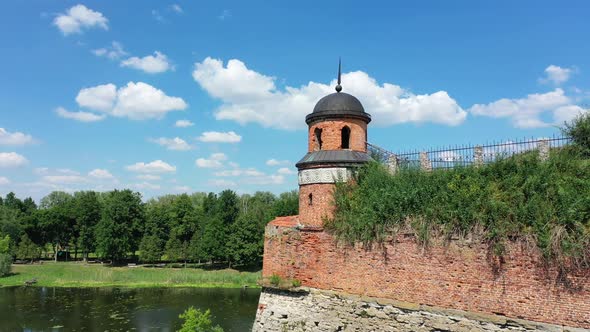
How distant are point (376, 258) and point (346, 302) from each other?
5.03ft

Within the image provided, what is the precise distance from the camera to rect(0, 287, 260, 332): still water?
72.0 ft

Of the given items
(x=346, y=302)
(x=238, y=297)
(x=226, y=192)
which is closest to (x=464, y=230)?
(x=346, y=302)

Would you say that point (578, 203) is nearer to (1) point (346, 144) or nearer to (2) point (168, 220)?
(1) point (346, 144)

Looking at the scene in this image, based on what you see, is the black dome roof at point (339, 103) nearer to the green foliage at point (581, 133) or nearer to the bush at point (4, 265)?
the green foliage at point (581, 133)

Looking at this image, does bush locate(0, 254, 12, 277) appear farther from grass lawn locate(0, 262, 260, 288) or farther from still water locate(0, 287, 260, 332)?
still water locate(0, 287, 260, 332)

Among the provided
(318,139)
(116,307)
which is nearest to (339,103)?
(318,139)

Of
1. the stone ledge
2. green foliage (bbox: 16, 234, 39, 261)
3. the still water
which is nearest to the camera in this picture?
the stone ledge

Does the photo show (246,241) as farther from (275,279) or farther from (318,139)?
(318,139)

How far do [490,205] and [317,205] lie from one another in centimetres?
495

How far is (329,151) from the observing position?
41.6ft

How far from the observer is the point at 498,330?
883 centimetres

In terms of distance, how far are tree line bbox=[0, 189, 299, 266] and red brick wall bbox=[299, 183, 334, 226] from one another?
27.0 meters

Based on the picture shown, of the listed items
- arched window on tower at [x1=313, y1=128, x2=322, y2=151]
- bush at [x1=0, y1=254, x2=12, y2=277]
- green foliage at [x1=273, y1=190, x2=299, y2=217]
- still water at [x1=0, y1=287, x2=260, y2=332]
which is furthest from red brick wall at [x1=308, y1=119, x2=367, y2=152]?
bush at [x1=0, y1=254, x2=12, y2=277]

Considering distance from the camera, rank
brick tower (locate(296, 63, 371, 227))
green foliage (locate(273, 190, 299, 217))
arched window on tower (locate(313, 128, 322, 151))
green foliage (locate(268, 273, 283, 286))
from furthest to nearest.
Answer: green foliage (locate(273, 190, 299, 217))
arched window on tower (locate(313, 128, 322, 151))
green foliage (locate(268, 273, 283, 286))
brick tower (locate(296, 63, 371, 227))
